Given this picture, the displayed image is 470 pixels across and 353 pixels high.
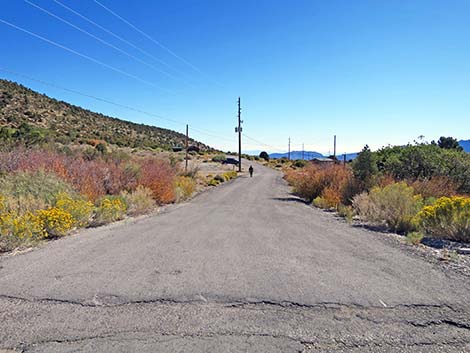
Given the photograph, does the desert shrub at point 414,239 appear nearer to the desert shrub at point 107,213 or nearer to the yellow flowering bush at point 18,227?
the desert shrub at point 107,213

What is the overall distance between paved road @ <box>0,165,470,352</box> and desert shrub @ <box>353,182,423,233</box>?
3.12 metres

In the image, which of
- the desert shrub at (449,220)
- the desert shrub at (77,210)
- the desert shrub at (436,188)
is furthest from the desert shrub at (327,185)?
A: the desert shrub at (77,210)

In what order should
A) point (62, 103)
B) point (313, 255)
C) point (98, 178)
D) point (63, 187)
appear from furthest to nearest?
point (62, 103) < point (98, 178) < point (63, 187) < point (313, 255)

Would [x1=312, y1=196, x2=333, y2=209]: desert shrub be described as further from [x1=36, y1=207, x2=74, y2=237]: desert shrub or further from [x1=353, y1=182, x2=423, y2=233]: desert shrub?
[x1=36, y1=207, x2=74, y2=237]: desert shrub

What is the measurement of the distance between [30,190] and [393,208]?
458 inches

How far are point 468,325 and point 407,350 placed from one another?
3.81 feet

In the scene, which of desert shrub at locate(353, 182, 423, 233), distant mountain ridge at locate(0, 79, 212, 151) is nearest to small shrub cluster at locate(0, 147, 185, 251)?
desert shrub at locate(353, 182, 423, 233)

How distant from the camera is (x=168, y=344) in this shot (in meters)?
3.79

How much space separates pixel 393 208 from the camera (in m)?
12.0

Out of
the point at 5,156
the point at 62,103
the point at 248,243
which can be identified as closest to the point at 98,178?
the point at 5,156

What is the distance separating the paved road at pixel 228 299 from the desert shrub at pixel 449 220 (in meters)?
2.20

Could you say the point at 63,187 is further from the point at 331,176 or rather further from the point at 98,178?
the point at 331,176

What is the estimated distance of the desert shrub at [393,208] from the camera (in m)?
10.9

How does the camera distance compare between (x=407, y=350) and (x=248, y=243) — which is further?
(x=248, y=243)
